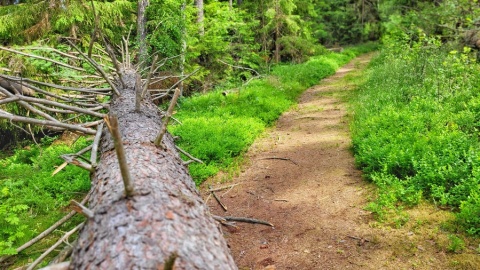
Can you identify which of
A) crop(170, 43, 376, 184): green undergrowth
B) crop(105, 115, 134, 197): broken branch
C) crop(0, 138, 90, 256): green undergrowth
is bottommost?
crop(0, 138, 90, 256): green undergrowth

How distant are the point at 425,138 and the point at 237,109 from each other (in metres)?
5.11

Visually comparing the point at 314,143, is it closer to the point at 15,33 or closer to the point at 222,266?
the point at 222,266

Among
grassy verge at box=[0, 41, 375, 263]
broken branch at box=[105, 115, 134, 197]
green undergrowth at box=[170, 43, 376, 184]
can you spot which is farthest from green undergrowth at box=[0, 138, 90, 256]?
broken branch at box=[105, 115, 134, 197]

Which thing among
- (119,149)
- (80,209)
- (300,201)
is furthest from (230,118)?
(119,149)

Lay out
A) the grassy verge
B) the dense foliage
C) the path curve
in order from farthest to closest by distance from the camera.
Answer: the grassy verge < the dense foliage < the path curve

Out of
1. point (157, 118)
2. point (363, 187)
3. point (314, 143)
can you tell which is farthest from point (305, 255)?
point (314, 143)

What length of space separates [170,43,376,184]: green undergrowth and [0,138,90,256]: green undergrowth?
6.82 feet

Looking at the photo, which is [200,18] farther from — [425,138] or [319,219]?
[319,219]

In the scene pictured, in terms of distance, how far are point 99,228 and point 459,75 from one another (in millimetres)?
8958

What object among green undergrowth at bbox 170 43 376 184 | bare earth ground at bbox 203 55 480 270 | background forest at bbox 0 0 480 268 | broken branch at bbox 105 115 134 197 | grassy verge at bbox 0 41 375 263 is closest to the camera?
broken branch at bbox 105 115 134 197

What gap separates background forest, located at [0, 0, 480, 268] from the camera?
4363 millimetres

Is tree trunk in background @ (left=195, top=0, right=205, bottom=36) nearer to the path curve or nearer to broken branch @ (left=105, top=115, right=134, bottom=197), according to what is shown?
the path curve

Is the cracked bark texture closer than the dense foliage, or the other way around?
the cracked bark texture

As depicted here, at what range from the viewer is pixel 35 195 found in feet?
17.4
